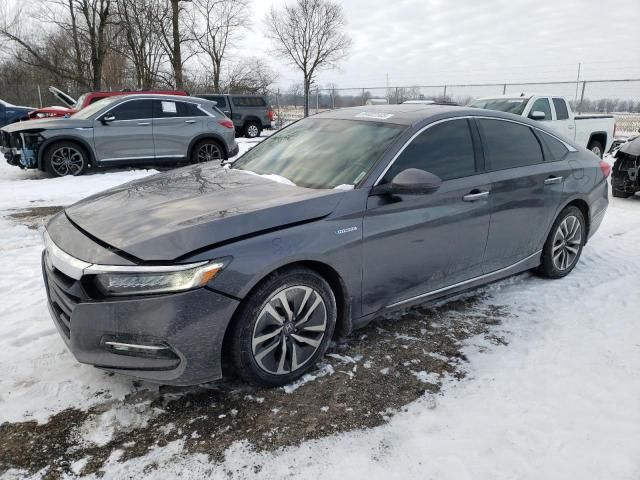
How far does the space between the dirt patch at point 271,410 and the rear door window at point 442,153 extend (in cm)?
118

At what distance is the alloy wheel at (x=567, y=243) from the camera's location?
450 cm

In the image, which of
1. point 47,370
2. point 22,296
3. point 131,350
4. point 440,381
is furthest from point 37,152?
point 440,381

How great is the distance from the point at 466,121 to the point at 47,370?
336cm

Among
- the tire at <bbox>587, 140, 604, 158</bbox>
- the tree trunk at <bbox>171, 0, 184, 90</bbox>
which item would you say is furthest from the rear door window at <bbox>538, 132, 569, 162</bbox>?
the tree trunk at <bbox>171, 0, 184, 90</bbox>

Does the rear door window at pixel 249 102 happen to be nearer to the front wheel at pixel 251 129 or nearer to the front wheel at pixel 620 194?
the front wheel at pixel 251 129

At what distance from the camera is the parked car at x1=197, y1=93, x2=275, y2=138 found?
20297 mm

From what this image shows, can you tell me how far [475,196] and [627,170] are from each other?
6.21 meters

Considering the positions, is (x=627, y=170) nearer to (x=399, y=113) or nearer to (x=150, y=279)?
(x=399, y=113)

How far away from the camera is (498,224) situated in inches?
150

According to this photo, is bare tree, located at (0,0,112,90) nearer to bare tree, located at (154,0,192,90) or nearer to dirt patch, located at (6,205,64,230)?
bare tree, located at (154,0,192,90)

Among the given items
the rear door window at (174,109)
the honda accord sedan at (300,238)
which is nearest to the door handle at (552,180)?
the honda accord sedan at (300,238)

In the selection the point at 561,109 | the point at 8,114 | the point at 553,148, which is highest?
the point at 8,114

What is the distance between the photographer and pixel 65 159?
9.24m

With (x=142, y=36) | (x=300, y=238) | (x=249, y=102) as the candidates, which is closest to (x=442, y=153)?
(x=300, y=238)
